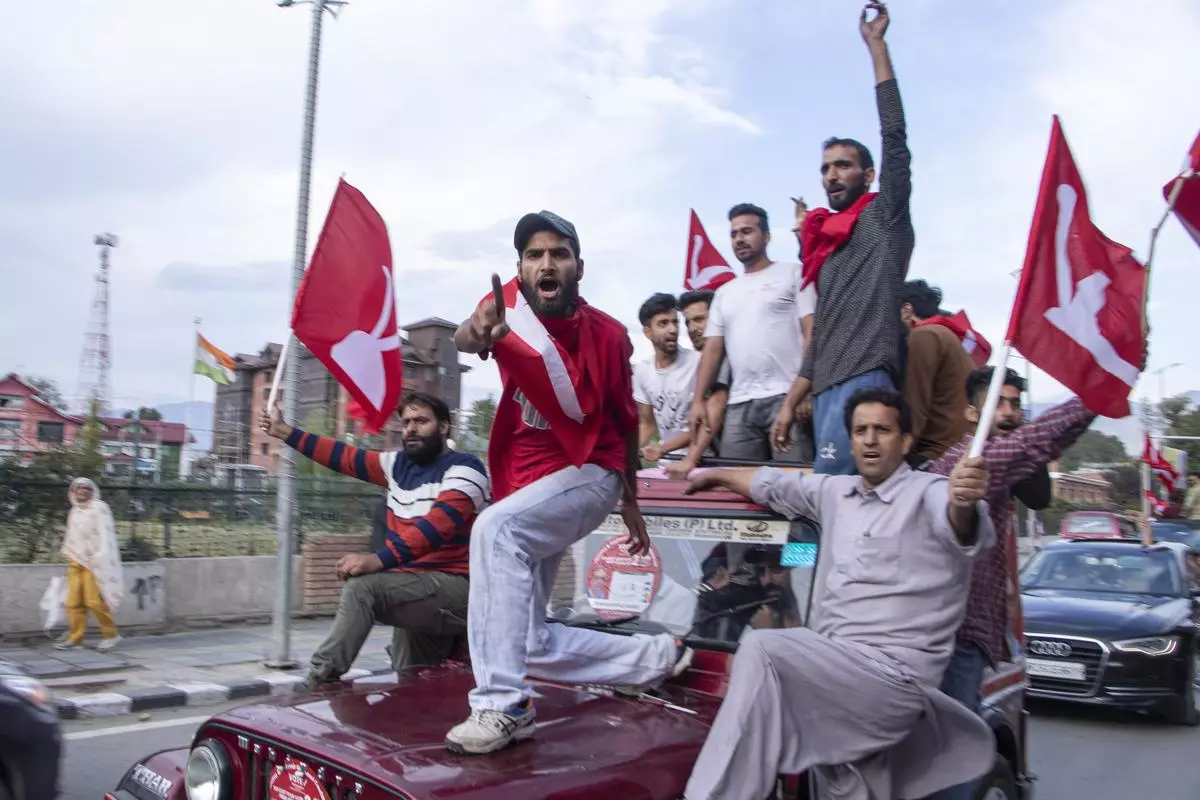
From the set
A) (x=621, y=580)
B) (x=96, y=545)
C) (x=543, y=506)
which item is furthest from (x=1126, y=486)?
(x=543, y=506)

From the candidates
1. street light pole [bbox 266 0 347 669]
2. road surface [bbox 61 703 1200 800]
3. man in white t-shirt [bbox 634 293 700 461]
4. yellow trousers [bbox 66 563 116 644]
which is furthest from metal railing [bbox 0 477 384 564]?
man in white t-shirt [bbox 634 293 700 461]

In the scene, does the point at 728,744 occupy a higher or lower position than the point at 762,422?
lower

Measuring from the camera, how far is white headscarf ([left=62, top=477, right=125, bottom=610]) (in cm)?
1057

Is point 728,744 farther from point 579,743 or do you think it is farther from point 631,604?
point 631,604

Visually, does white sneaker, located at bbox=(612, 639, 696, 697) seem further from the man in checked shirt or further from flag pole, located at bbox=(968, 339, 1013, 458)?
flag pole, located at bbox=(968, 339, 1013, 458)

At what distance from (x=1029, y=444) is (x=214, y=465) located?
11.6 m

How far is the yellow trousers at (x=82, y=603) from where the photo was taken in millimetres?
10594

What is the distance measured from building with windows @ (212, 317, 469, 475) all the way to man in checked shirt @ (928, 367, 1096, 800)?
6.10ft

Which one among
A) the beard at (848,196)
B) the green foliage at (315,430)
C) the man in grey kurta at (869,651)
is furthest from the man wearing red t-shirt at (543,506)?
the green foliage at (315,430)

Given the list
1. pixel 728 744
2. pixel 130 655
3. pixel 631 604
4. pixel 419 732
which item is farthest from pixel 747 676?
pixel 130 655

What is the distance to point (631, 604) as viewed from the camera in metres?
3.81

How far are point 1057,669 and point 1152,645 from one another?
741 mm

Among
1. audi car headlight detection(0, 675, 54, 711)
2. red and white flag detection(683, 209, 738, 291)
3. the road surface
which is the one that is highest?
red and white flag detection(683, 209, 738, 291)

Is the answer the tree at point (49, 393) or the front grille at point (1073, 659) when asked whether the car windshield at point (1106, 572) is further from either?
the tree at point (49, 393)
